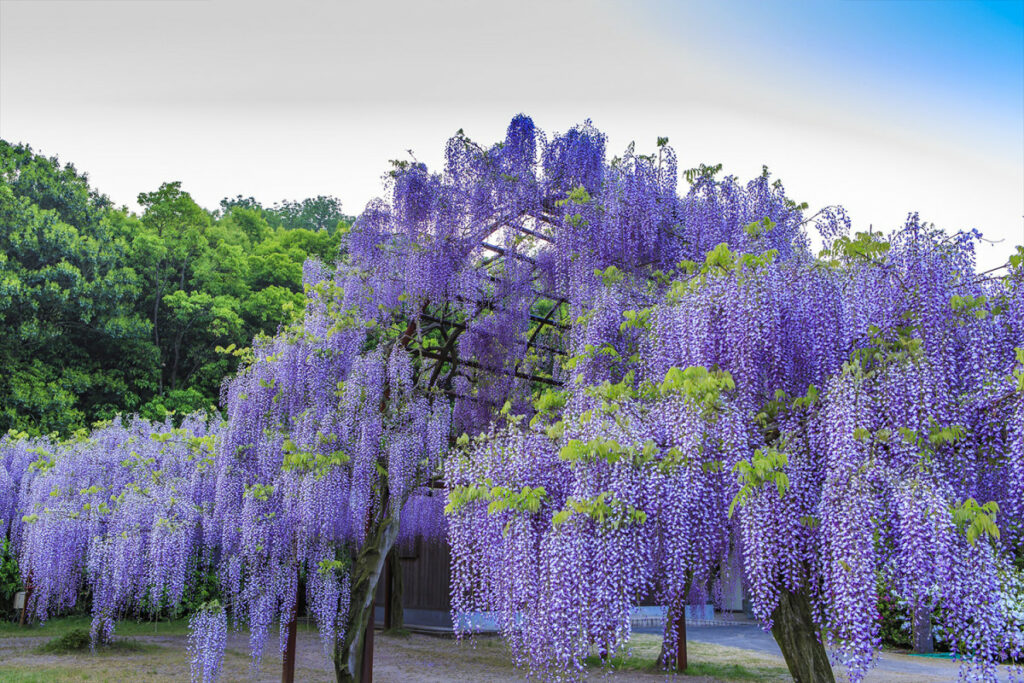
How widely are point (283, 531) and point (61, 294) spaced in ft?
42.8

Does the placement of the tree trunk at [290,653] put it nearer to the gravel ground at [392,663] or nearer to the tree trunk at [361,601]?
the tree trunk at [361,601]

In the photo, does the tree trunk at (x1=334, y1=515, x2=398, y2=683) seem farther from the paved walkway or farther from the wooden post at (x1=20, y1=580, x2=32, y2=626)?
the wooden post at (x1=20, y1=580, x2=32, y2=626)

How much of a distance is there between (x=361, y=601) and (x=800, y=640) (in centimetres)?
494

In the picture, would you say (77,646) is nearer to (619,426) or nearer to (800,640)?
Answer: (619,426)

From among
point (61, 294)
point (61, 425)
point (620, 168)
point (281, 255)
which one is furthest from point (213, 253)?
point (620, 168)

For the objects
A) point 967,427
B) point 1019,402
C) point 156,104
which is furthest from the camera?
point 156,104

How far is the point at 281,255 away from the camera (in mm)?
22688

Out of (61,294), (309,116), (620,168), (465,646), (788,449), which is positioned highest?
(309,116)

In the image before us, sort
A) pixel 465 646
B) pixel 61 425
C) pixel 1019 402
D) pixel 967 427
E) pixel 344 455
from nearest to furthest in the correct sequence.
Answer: pixel 1019 402 → pixel 967 427 → pixel 344 455 → pixel 465 646 → pixel 61 425

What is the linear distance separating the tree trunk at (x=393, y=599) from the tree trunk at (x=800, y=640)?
1070 cm

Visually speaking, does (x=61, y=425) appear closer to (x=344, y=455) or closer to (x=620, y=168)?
(x=344, y=455)

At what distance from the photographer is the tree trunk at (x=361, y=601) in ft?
27.3

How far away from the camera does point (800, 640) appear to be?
5633 millimetres

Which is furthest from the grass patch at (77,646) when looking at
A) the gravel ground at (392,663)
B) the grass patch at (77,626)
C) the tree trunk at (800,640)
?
the tree trunk at (800,640)
